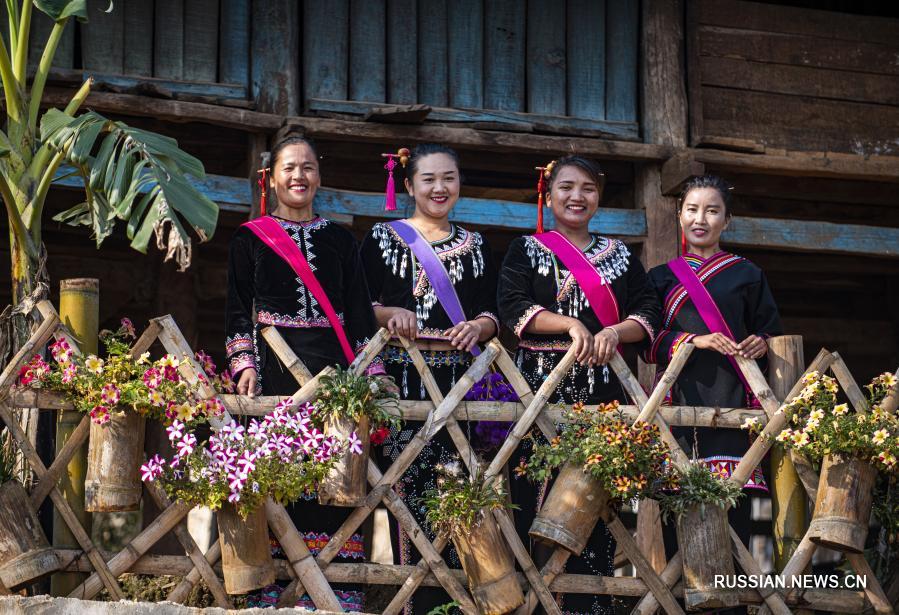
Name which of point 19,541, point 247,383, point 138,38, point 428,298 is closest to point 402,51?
point 138,38

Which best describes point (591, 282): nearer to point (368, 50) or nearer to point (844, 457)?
point (844, 457)

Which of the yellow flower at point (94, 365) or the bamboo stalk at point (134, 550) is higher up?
the yellow flower at point (94, 365)

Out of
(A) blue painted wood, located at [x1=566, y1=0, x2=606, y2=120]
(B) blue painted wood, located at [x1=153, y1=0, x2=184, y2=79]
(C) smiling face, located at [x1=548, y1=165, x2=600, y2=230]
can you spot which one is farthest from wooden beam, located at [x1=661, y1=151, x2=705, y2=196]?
(B) blue painted wood, located at [x1=153, y1=0, x2=184, y2=79]

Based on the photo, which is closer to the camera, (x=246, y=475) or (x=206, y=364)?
(x=246, y=475)

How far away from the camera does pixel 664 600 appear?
16.9ft

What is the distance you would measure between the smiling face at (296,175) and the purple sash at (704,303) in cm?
169

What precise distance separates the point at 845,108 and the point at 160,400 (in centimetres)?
503

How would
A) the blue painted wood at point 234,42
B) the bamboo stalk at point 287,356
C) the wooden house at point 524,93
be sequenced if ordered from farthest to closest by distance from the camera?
the blue painted wood at point 234,42 < the wooden house at point 524,93 < the bamboo stalk at point 287,356

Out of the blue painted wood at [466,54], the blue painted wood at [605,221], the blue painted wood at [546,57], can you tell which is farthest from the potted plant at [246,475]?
the blue painted wood at [546,57]

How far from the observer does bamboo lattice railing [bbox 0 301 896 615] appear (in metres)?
4.91

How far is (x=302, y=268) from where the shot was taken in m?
5.37

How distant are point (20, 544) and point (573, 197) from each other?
108 inches

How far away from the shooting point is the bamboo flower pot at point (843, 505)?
5.21 metres

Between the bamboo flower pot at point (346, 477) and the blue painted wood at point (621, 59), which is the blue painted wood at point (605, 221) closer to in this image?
the blue painted wood at point (621, 59)
